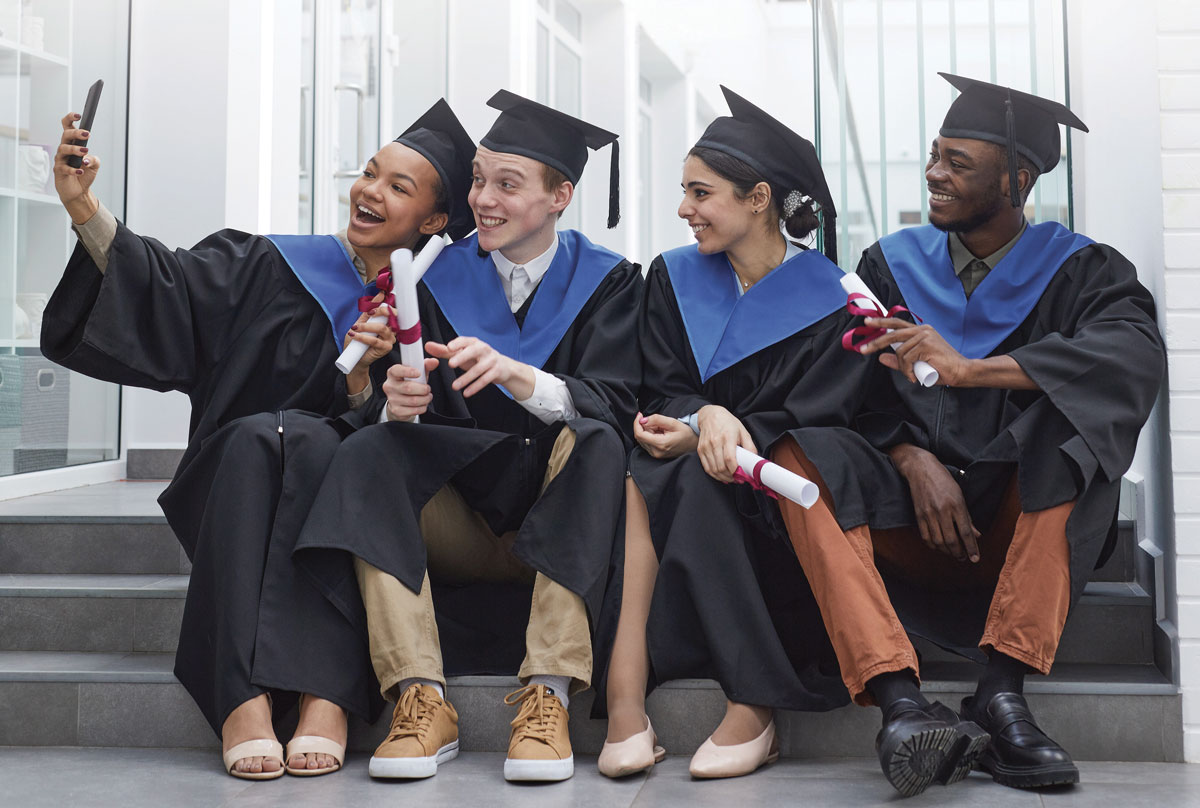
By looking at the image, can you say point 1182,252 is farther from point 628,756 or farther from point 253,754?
point 253,754

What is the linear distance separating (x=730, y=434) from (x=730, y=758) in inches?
23.5

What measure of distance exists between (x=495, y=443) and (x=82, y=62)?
8.12 feet

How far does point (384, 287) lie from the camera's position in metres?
2.45

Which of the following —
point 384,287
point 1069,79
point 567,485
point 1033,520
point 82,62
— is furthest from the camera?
point 82,62

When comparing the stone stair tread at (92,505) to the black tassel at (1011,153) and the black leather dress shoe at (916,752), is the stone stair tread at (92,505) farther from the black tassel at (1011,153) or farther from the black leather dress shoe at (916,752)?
the black tassel at (1011,153)

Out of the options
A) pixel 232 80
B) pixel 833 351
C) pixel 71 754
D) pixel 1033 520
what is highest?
pixel 232 80

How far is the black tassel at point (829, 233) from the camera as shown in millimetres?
2705

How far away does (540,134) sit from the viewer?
8.96 ft

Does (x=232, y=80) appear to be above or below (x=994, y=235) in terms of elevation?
above

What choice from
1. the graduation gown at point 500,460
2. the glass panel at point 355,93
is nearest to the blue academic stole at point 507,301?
the graduation gown at point 500,460

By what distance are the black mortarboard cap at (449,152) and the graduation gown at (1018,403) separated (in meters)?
0.96

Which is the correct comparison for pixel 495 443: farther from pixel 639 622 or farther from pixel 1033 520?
pixel 1033 520

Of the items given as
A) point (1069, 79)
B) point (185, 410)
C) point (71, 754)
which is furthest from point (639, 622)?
point (185, 410)

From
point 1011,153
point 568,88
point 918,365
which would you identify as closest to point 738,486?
point 918,365
